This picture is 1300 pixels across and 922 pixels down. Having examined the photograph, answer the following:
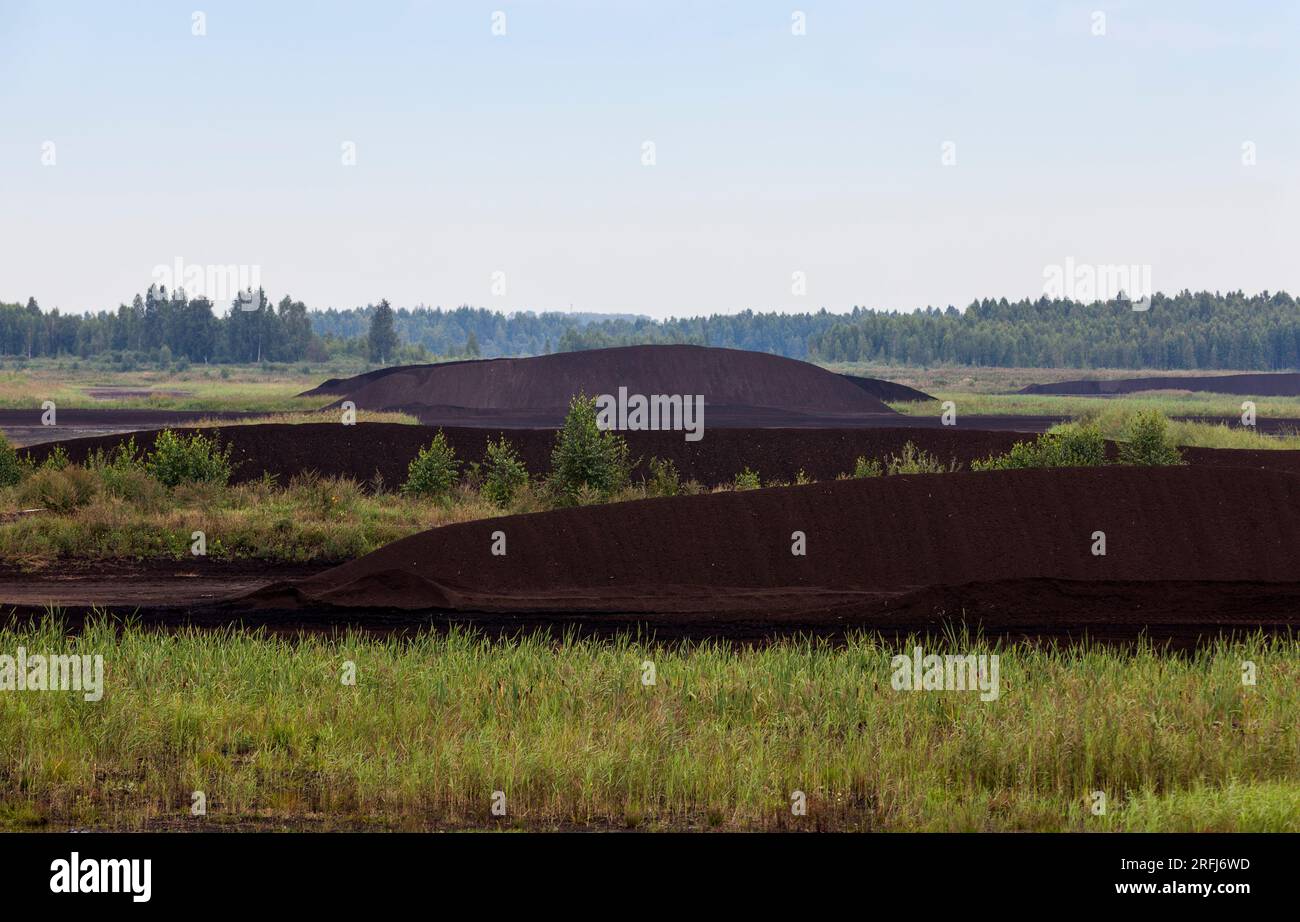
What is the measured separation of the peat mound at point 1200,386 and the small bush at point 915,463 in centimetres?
6240

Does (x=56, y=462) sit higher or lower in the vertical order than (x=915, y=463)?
higher

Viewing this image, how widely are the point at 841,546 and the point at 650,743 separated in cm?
1053

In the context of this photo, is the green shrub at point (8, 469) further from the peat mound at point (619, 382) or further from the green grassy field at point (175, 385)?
the peat mound at point (619, 382)

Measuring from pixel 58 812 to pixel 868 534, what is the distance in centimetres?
1402

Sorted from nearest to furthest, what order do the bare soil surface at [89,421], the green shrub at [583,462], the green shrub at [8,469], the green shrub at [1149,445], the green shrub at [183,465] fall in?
the green shrub at [1149,445], the green shrub at [583,462], the green shrub at [183,465], the green shrub at [8,469], the bare soil surface at [89,421]

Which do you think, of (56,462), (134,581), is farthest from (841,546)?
(56,462)

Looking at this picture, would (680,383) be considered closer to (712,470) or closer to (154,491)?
(712,470)

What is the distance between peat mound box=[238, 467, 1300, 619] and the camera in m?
19.6

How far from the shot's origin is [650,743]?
11031mm

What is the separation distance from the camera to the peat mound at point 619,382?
231ft

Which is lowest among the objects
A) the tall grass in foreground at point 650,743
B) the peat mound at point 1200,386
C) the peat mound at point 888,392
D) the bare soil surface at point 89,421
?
the tall grass in foreground at point 650,743

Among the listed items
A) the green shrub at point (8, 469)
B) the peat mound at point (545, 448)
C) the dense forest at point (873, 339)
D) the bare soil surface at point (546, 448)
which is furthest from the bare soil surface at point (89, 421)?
the dense forest at point (873, 339)

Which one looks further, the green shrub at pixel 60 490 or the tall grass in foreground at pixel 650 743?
the green shrub at pixel 60 490

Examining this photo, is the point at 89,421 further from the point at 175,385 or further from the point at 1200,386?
the point at 1200,386
